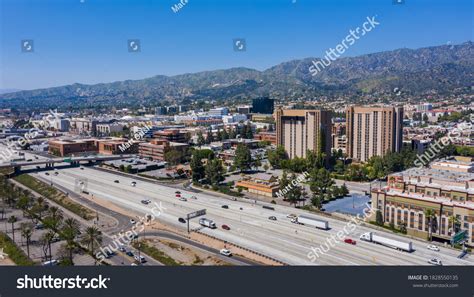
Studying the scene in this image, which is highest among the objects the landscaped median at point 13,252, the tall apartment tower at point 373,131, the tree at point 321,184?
the tall apartment tower at point 373,131

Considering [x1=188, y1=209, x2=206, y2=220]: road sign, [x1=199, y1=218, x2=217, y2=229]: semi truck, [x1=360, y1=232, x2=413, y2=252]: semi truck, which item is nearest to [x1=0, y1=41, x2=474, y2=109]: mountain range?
[x1=188, y1=209, x2=206, y2=220]: road sign

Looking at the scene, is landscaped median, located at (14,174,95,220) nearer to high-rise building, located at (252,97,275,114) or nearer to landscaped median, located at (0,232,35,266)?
landscaped median, located at (0,232,35,266)

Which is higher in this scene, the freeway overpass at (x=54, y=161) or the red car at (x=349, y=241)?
the freeway overpass at (x=54, y=161)

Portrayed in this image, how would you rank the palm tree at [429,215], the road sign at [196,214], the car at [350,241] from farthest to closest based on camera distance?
the road sign at [196,214]
the palm tree at [429,215]
the car at [350,241]

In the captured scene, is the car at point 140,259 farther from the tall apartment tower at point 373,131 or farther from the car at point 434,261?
the tall apartment tower at point 373,131

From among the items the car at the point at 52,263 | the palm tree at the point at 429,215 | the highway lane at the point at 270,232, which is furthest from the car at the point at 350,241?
the car at the point at 52,263

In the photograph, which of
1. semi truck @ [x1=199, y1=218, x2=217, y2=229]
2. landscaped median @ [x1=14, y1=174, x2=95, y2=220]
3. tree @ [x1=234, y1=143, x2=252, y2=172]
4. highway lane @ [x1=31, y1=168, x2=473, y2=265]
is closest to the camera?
highway lane @ [x1=31, y1=168, x2=473, y2=265]

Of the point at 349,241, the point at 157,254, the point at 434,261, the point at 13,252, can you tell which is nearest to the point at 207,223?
the point at 157,254
